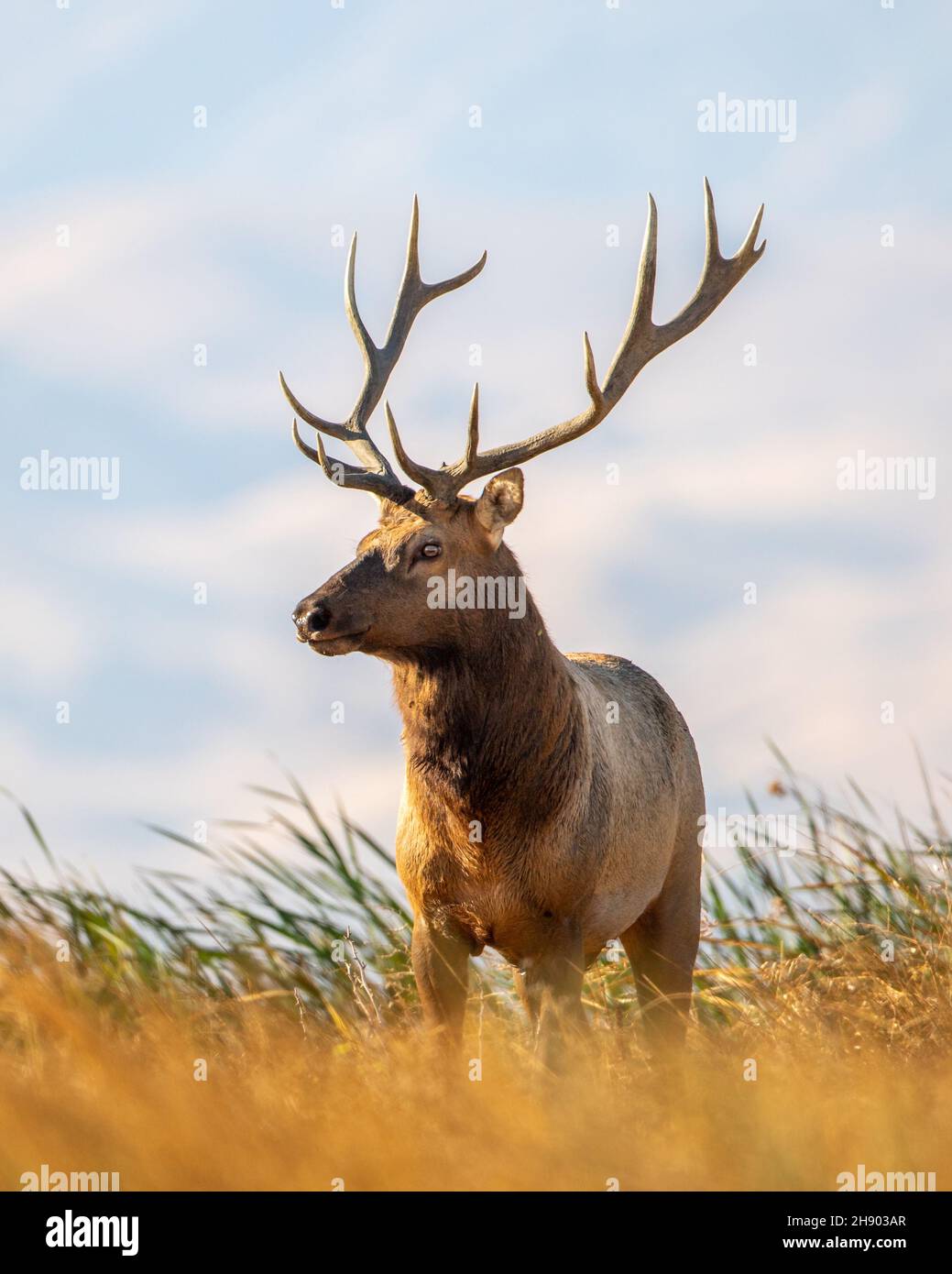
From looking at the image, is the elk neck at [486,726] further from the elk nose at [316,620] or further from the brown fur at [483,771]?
the elk nose at [316,620]

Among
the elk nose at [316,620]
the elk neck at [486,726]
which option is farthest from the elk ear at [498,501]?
the elk nose at [316,620]

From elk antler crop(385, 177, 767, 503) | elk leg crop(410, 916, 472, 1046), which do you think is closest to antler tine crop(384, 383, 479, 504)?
elk antler crop(385, 177, 767, 503)

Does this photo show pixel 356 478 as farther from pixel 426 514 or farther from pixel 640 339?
pixel 640 339

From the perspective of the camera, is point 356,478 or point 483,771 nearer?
point 483,771

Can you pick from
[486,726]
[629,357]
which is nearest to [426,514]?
[486,726]

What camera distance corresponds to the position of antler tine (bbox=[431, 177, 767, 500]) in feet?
22.5

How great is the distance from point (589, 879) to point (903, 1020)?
1.37m

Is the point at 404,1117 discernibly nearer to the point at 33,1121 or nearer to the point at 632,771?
the point at 33,1121

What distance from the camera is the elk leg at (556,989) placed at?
598 centimetres

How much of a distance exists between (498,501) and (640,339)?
135cm

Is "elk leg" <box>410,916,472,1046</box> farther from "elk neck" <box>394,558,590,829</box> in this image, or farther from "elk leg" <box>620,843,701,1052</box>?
"elk leg" <box>620,843,701,1052</box>

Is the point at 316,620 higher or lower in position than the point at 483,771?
higher

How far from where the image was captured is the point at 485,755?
638 centimetres
